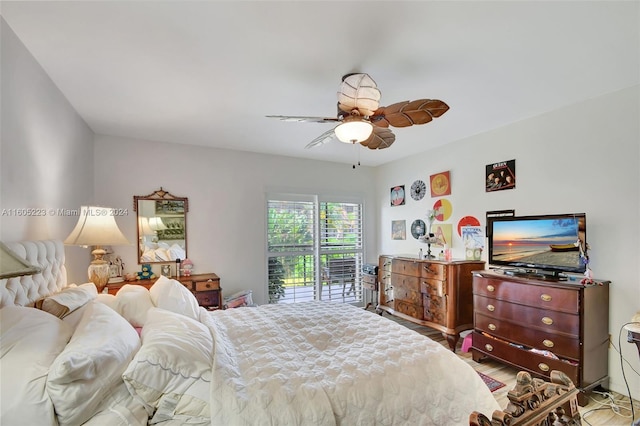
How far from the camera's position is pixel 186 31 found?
5.60 feet

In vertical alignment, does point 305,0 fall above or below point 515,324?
above

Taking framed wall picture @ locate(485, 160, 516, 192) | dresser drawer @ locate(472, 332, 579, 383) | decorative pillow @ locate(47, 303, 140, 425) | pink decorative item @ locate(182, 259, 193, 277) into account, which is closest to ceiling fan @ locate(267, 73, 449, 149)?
decorative pillow @ locate(47, 303, 140, 425)

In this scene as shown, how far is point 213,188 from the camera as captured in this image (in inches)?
163

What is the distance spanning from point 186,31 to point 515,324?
137 inches

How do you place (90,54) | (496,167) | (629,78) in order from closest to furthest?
(90,54)
(629,78)
(496,167)

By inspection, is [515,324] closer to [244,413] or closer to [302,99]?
[244,413]

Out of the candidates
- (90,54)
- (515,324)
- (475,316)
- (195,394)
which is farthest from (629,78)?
(90,54)

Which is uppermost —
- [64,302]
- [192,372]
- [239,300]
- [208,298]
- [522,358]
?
[64,302]

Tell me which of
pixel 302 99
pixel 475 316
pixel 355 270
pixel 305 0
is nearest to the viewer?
pixel 305 0

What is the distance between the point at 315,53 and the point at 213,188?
277 cm

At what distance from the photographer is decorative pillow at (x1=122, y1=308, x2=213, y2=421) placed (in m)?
1.26

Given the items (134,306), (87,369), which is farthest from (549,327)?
(134,306)

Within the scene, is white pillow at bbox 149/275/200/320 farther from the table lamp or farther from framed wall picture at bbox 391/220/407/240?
framed wall picture at bbox 391/220/407/240

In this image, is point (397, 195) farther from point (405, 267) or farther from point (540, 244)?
point (540, 244)
